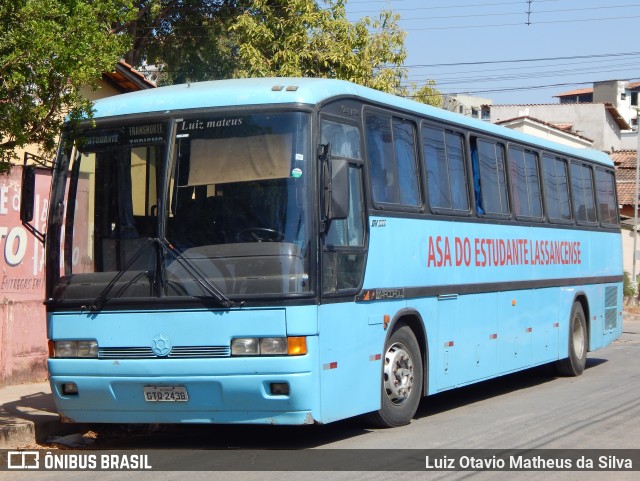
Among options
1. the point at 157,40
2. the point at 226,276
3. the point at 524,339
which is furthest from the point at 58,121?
the point at 157,40

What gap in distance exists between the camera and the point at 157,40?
2467 centimetres

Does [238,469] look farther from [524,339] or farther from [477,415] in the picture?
[524,339]

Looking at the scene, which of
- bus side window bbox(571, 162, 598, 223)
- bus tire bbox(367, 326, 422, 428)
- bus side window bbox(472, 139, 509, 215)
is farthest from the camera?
bus side window bbox(571, 162, 598, 223)

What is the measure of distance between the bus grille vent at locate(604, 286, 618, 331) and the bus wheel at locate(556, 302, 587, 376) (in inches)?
51.3

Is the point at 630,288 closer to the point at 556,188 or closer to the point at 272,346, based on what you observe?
the point at 556,188

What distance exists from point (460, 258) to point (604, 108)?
53.1m

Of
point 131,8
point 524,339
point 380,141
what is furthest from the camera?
point 524,339

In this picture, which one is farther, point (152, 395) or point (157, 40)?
point (157, 40)

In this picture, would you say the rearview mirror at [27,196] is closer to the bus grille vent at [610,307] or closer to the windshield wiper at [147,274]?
the windshield wiper at [147,274]

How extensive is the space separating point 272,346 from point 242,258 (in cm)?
77

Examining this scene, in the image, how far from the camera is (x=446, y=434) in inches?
381

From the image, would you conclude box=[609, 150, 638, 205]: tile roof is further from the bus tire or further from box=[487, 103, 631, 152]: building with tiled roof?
the bus tire

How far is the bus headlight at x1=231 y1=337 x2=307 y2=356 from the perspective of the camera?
A: 8164mm

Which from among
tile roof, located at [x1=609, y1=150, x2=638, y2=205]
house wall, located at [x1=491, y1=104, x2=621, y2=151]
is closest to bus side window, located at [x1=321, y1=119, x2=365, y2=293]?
tile roof, located at [x1=609, y1=150, x2=638, y2=205]
